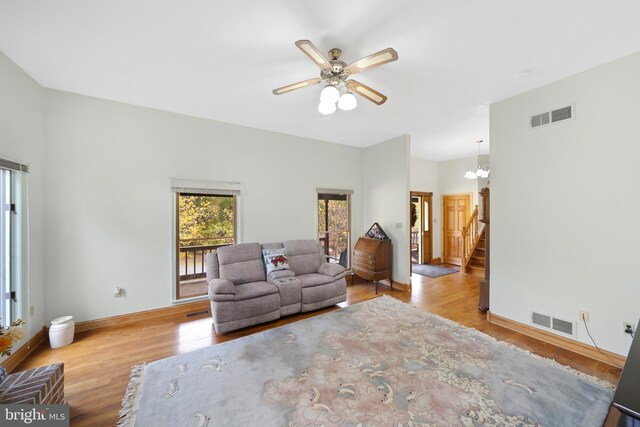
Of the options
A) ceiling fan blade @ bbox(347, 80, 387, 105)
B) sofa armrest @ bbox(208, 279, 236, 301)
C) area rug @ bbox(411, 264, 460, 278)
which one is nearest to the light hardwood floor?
Result: sofa armrest @ bbox(208, 279, 236, 301)

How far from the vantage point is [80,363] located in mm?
2395

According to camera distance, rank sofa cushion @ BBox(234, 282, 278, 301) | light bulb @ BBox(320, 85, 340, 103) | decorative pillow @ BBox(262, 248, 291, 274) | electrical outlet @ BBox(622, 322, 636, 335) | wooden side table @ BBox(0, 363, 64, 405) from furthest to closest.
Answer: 1. decorative pillow @ BBox(262, 248, 291, 274)
2. sofa cushion @ BBox(234, 282, 278, 301)
3. electrical outlet @ BBox(622, 322, 636, 335)
4. light bulb @ BBox(320, 85, 340, 103)
5. wooden side table @ BBox(0, 363, 64, 405)

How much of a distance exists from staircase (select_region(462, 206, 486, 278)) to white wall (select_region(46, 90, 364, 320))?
4.84 meters

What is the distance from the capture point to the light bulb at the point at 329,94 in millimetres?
2039

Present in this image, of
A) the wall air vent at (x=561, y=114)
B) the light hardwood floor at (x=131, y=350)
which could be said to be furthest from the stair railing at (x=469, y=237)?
the wall air vent at (x=561, y=114)

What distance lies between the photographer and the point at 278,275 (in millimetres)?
3600

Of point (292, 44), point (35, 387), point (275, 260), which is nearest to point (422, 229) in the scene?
point (275, 260)

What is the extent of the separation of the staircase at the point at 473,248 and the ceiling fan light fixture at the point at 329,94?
526 cm

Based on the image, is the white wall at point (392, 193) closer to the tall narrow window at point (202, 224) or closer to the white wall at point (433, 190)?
the white wall at point (433, 190)

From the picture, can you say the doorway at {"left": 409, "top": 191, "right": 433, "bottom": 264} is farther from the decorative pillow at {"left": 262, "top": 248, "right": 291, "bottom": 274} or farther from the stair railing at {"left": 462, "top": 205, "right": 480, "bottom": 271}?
the decorative pillow at {"left": 262, "top": 248, "right": 291, "bottom": 274}

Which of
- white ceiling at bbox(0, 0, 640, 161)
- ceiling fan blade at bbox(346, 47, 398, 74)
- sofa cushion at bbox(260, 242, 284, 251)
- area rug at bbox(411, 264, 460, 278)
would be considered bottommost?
area rug at bbox(411, 264, 460, 278)

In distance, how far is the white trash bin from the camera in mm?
2648

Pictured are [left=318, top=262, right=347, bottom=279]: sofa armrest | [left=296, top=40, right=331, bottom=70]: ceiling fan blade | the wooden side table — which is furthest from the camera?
[left=318, top=262, right=347, bottom=279]: sofa armrest

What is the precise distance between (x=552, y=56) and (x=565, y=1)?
0.76m
